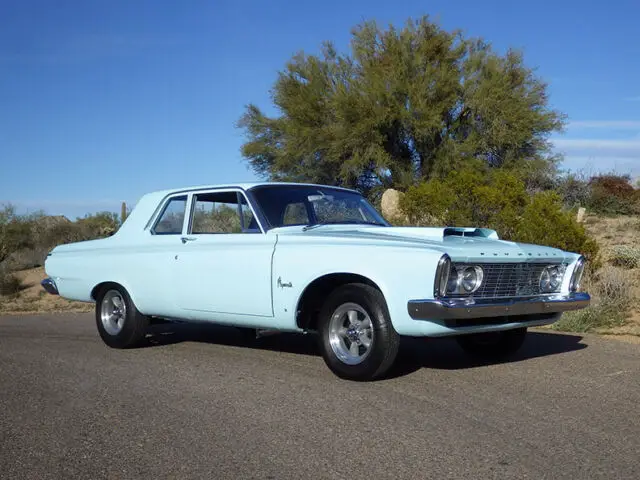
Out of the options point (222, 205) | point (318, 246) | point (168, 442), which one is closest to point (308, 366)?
point (318, 246)

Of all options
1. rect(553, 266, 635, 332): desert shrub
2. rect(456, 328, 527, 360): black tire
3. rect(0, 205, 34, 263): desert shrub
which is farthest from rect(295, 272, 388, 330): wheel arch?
rect(0, 205, 34, 263): desert shrub

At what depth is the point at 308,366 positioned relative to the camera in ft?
23.2

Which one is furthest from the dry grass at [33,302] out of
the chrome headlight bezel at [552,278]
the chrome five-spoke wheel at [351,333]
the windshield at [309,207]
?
the chrome headlight bezel at [552,278]

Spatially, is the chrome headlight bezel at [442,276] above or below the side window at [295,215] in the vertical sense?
below

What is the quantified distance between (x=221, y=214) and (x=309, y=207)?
99cm

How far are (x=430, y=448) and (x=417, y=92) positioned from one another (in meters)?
21.4

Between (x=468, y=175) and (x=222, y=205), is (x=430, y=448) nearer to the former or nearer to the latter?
(x=222, y=205)

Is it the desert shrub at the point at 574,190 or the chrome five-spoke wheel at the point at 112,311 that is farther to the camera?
the desert shrub at the point at 574,190

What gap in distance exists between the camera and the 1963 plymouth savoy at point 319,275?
602 cm

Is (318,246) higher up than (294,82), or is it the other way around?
(294,82)

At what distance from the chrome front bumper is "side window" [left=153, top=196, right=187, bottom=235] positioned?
3153mm

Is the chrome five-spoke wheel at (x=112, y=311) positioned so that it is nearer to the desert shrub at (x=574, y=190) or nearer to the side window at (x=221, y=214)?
the side window at (x=221, y=214)

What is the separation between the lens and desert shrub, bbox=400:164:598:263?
41.8 ft

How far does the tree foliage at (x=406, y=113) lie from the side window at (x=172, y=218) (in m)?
16.5
